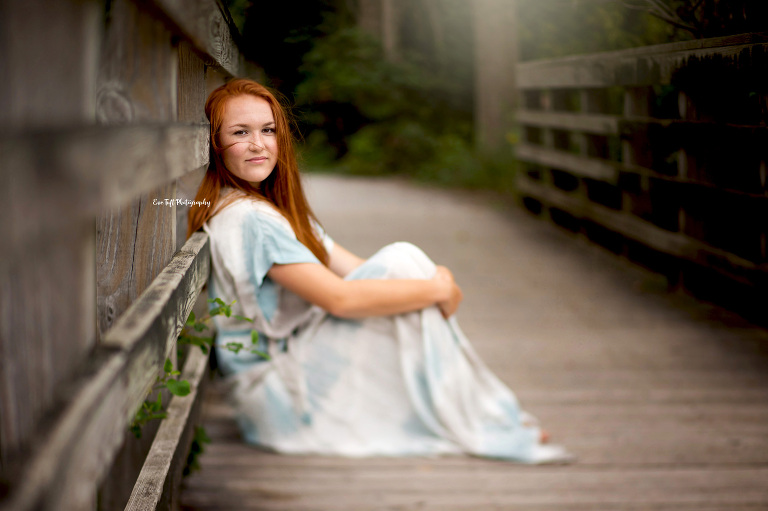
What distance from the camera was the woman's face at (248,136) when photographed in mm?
1616

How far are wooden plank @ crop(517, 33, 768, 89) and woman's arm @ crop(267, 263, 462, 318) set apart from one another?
97cm

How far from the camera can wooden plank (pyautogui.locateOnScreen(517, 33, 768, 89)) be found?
191cm

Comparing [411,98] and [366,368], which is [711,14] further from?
[411,98]

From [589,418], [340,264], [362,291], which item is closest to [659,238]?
[589,418]

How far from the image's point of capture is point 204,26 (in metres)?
1.31

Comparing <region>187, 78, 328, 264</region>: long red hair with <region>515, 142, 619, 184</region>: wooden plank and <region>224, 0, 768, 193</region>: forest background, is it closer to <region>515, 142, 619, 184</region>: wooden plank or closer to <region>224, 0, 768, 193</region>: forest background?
<region>515, 142, 619, 184</region>: wooden plank

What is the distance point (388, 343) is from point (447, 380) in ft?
0.69

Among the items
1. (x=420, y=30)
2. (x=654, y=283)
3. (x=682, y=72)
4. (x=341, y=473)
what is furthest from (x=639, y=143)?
(x=420, y=30)

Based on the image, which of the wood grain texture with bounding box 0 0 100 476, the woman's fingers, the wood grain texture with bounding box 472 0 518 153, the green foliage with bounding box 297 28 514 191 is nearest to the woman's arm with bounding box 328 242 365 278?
the woman's fingers

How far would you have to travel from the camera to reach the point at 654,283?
14.3ft

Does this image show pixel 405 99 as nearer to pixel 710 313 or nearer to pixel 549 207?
pixel 549 207

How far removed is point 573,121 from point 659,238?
149 cm

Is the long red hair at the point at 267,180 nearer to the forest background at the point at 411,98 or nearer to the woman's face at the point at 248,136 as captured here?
the woman's face at the point at 248,136

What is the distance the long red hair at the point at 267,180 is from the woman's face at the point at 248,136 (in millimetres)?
13
